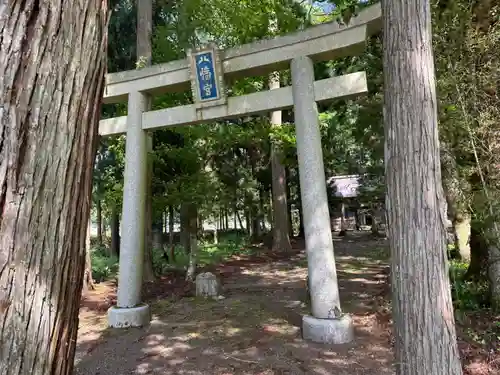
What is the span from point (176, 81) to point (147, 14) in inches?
145

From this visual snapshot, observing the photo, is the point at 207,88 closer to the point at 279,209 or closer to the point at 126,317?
the point at 126,317

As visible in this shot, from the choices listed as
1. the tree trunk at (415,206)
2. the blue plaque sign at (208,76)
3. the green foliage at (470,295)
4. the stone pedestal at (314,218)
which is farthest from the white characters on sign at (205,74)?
the green foliage at (470,295)

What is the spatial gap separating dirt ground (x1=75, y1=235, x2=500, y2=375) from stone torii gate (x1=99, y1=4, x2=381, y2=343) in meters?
0.36

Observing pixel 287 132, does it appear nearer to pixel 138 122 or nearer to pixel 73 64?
pixel 138 122

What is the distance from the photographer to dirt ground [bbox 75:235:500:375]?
12.7ft

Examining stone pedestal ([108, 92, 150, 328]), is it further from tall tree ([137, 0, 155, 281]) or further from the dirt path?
tall tree ([137, 0, 155, 281])

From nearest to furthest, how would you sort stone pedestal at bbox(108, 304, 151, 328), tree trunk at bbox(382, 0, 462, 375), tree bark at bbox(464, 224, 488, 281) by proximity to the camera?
1. tree trunk at bbox(382, 0, 462, 375)
2. stone pedestal at bbox(108, 304, 151, 328)
3. tree bark at bbox(464, 224, 488, 281)

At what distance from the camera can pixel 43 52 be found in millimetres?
A: 1110

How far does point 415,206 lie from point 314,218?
7.15 feet

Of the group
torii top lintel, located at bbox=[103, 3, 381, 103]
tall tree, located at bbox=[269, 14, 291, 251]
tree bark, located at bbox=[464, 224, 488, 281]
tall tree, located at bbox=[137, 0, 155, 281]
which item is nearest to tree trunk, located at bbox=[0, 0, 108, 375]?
torii top lintel, located at bbox=[103, 3, 381, 103]

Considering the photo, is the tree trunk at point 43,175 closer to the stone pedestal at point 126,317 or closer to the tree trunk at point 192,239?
the stone pedestal at point 126,317

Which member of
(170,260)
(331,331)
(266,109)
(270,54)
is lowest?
(331,331)

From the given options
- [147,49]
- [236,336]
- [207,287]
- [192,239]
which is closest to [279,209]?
[192,239]

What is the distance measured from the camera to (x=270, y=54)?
5109mm
